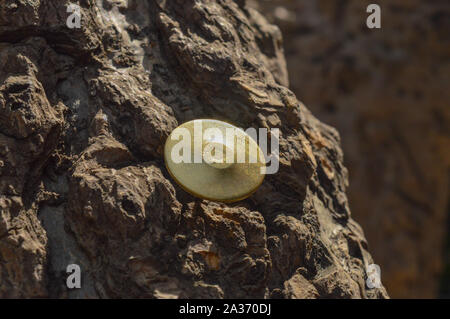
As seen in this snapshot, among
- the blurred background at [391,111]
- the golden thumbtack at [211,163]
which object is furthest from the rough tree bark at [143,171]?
the blurred background at [391,111]

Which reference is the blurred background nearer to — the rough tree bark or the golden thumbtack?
the rough tree bark

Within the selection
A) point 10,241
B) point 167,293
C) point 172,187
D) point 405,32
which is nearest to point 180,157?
point 172,187

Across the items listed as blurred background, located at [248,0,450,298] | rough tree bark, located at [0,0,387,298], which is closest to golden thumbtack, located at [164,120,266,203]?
rough tree bark, located at [0,0,387,298]

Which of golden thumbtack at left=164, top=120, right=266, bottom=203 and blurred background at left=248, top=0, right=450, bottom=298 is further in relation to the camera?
blurred background at left=248, top=0, right=450, bottom=298

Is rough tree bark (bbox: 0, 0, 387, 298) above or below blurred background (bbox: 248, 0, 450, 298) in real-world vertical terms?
below

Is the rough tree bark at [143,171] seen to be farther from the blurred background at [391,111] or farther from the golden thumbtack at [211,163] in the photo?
the blurred background at [391,111]

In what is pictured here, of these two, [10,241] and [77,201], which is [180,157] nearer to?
[77,201]

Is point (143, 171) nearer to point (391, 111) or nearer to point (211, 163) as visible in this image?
point (211, 163)
